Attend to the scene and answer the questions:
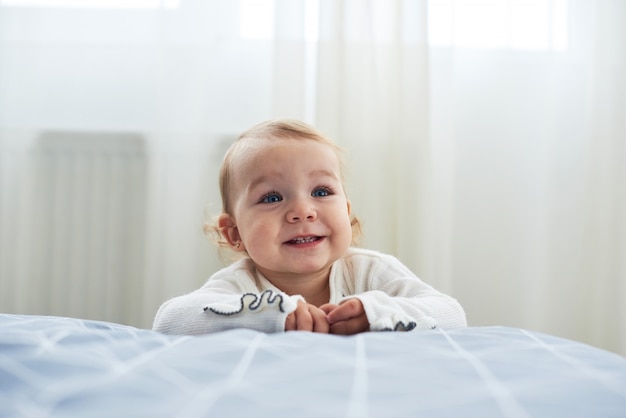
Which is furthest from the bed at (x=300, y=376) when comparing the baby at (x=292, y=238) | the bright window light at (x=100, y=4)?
the bright window light at (x=100, y=4)

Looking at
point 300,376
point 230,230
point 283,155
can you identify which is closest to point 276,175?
point 283,155

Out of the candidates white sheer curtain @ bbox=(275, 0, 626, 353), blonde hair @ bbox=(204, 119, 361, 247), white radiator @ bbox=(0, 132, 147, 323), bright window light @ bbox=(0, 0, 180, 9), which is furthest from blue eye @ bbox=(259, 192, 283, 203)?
bright window light @ bbox=(0, 0, 180, 9)

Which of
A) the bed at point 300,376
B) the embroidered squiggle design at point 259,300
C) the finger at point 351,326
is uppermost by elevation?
the embroidered squiggle design at point 259,300

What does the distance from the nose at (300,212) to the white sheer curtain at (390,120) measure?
0.75 m

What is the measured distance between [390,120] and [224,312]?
115cm

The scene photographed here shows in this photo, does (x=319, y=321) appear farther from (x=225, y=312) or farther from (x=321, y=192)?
(x=321, y=192)

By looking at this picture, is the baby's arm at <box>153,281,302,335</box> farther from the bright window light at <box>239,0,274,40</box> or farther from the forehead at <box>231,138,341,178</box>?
the bright window light at <box>239,0,274,40</box>

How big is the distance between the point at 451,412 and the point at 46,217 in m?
1.73

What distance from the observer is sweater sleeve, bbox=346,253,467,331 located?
930 mm

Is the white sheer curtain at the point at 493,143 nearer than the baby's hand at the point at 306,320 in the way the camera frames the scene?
No

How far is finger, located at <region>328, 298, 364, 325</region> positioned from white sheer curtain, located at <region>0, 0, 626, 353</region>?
988 millimetres

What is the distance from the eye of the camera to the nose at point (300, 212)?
120 cm

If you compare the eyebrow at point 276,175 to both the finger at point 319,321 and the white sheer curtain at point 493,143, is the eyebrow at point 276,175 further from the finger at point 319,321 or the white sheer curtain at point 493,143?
the white sheer curtain at point 493,143

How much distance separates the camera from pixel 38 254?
6.50 feet
